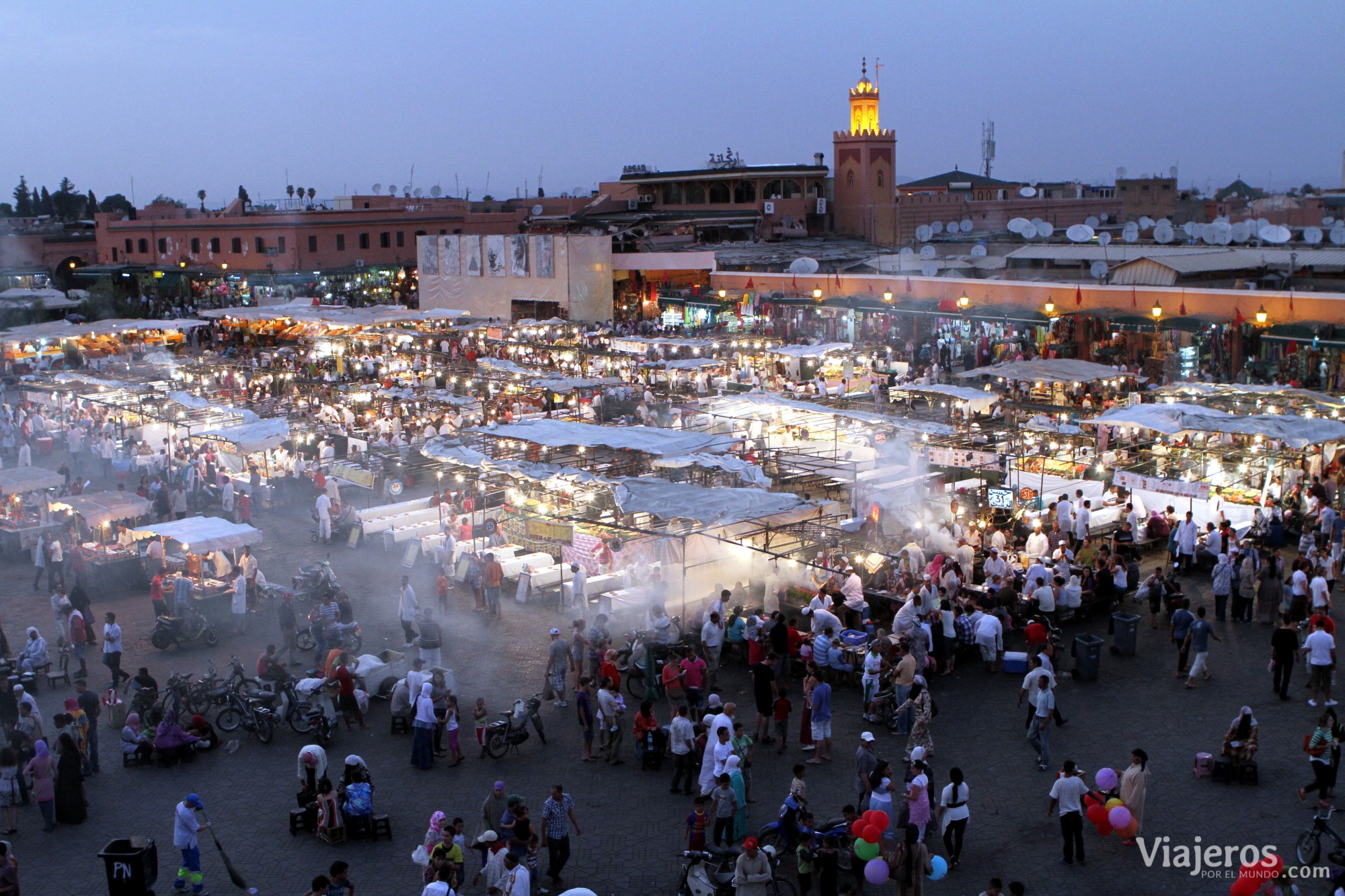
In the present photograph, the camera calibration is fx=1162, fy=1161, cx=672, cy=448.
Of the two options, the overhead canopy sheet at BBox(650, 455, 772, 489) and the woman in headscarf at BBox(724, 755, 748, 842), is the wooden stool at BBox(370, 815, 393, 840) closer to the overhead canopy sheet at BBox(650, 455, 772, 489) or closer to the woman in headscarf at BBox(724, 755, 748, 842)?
the woman in headscarf at BBox(724, 755, 748, 842)

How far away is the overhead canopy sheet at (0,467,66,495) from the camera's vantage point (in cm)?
2023

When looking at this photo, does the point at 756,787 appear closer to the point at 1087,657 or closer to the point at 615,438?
the point at 1087,657

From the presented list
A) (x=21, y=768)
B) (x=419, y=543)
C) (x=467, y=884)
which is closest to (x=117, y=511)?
(x=419, y=543)

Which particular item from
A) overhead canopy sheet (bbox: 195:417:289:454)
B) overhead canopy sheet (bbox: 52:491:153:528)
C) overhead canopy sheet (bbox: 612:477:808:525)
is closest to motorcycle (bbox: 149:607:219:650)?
overhead canopy sheet (bbox: 52:491:153:528)

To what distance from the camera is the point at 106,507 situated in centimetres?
1945

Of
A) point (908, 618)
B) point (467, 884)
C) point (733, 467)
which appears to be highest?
point (733, 467)

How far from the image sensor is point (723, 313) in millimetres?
43000

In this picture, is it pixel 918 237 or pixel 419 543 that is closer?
pixel 419 543

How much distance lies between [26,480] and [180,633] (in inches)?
275

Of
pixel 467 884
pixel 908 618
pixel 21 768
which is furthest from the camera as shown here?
pixel 908 618

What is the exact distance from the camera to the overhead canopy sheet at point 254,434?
74.4 feet

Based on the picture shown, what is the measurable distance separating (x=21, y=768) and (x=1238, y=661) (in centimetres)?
1369

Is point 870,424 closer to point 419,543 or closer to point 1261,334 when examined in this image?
point 419,543

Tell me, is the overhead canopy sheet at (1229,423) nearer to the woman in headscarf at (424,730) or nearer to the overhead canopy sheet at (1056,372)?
the overhead canopy sheet at (1056,372)
